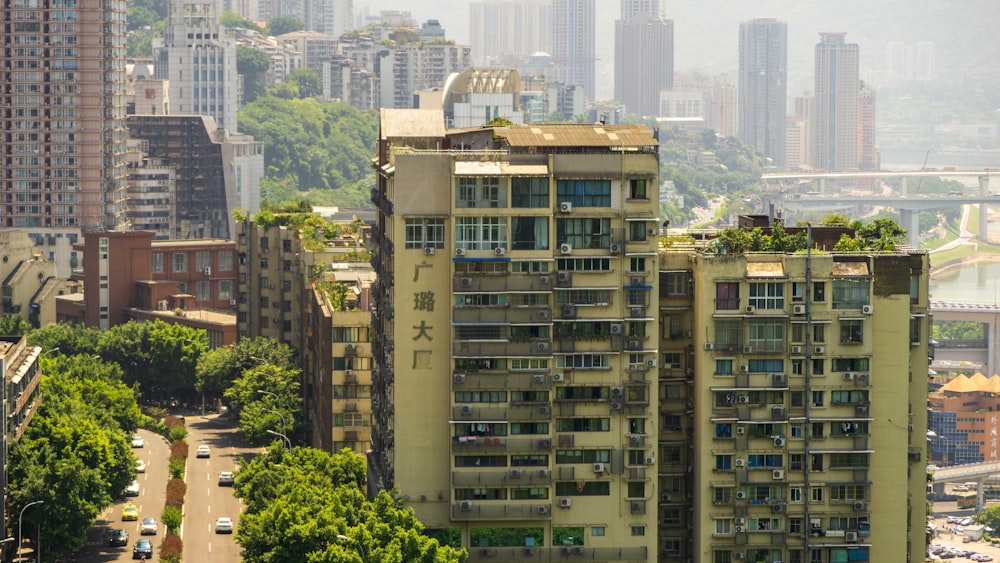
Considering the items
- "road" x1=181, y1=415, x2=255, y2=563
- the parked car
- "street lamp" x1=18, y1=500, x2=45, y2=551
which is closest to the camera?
"street lamp" x1=18, y1=500, x2=45, y2=551

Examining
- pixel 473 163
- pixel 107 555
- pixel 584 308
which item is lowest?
pixel 107 555

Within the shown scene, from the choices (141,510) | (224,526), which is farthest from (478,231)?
(141,510)

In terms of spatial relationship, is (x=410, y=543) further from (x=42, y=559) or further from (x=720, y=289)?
(x=42, y=559)

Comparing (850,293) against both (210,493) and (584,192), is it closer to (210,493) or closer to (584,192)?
(584,192)

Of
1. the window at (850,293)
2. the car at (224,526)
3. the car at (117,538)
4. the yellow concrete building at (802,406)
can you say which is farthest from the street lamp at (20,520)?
the window at (850,293)

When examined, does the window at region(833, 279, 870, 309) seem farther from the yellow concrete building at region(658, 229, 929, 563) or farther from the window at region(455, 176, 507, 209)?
the window at region(455, 176, 507, 209)

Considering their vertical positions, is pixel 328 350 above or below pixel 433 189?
below

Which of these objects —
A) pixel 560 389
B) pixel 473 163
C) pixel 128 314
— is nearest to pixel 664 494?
pixel 560 389

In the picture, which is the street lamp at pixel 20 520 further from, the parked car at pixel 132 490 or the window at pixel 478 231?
the window at pixel 478 231

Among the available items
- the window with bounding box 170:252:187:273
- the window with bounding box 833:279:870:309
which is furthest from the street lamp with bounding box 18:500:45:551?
the window with bounding box 170:252:187:273
